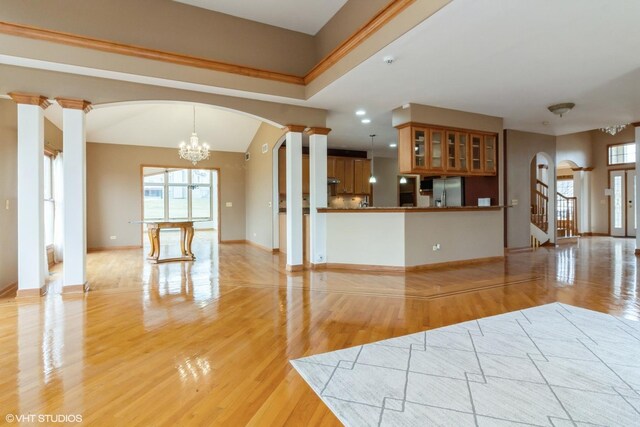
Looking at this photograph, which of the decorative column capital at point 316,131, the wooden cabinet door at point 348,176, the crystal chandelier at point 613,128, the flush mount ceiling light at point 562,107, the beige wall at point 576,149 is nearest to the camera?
the flush mount ceiling light at point 562,107

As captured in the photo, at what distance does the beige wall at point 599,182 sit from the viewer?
427 inches

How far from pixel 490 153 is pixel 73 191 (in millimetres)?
6943

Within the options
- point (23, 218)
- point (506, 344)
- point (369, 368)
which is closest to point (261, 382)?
point (369, 368)

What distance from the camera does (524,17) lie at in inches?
119

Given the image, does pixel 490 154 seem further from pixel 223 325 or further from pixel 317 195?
pixel 223 325

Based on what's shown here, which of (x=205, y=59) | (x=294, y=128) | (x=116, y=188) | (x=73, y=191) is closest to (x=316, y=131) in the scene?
(x=294, y=128)

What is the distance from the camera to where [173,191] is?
45.5 ft

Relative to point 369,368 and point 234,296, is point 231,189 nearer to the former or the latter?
point 234,296

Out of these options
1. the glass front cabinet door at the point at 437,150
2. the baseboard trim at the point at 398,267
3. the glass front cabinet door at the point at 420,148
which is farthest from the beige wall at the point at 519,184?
the glass front cabinet door at the point at 420,148

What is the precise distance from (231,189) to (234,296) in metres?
6.29

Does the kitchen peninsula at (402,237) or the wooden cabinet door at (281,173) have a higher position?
the wooden cabinet door at (281,173)

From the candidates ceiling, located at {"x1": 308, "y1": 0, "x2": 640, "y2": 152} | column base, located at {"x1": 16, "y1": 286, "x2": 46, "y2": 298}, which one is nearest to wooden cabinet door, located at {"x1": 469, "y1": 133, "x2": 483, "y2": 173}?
ceiling, located at {"x1": 308, "y1": 0, "x2": 640, "y2": 152}

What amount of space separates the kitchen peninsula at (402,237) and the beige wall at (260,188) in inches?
103

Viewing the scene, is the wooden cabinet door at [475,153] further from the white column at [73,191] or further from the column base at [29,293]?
the column base at [29,293]
